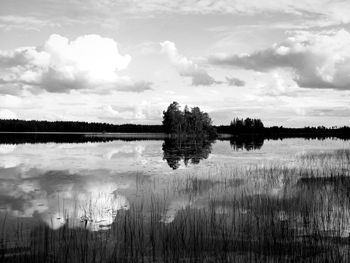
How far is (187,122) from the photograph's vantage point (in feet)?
481

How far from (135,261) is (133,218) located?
3.98 meters

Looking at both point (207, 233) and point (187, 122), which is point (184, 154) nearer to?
point (207, 233)

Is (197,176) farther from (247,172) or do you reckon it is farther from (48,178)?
(48,178)

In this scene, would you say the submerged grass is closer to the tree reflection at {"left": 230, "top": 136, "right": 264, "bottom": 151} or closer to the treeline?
the tree reflection at {"left": 230, "top": 136, "right": 264, "bottom": 151}

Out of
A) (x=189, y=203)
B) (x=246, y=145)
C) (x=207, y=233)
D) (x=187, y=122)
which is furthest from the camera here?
(x=187, y=122)

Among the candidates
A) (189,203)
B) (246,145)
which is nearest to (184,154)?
(189,203)

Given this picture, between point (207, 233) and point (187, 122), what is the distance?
135 m

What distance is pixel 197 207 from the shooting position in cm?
1547

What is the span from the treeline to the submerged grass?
119m

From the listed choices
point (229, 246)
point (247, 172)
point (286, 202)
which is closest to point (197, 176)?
point (247, 172)

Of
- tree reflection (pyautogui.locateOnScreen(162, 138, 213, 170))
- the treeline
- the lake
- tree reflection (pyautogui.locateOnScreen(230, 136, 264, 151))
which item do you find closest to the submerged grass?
the lake

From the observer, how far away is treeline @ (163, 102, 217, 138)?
138 metres

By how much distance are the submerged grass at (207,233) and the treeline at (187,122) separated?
119 m

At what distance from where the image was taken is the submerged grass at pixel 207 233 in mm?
9672
